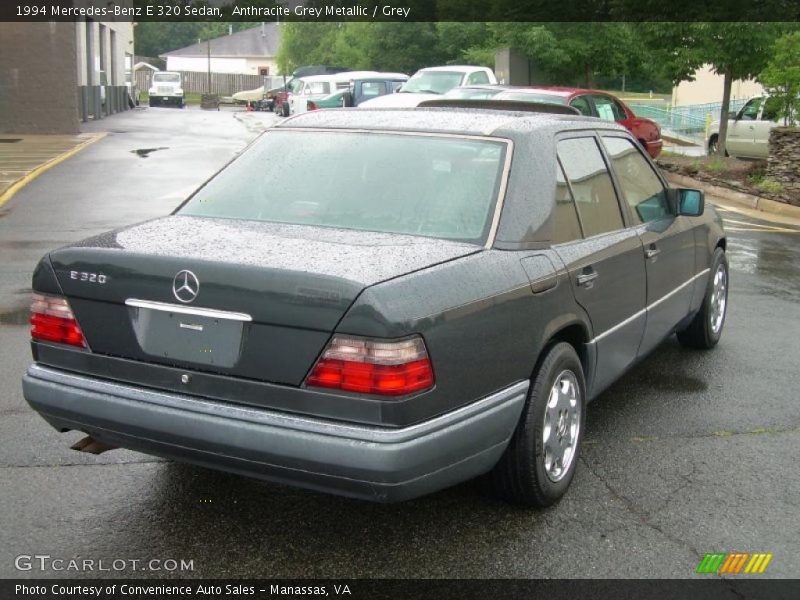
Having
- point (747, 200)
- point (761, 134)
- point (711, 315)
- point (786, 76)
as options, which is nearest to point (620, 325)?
point (711, 315)

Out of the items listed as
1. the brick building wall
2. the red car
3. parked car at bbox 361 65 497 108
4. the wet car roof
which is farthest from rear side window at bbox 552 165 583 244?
the brick building wall

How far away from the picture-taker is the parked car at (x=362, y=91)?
86.1 ft

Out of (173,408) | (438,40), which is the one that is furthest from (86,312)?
(438,40)

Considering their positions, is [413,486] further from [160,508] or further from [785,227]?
[785,227]

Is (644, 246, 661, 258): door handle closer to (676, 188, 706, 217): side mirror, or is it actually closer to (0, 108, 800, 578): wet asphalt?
(676, 188, 706, 217): side mirror

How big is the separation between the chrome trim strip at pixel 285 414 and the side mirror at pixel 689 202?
2298 mm

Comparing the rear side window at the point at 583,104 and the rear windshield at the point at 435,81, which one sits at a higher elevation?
the rear windshield at the point at 435,81

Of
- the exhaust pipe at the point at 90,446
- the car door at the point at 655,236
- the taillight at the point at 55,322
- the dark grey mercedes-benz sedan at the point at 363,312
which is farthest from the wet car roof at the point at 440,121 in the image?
the exhaust pipe at the point at 90,446

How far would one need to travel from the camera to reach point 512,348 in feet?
12.3

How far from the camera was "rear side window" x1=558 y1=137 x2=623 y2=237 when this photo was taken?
459 centimetres

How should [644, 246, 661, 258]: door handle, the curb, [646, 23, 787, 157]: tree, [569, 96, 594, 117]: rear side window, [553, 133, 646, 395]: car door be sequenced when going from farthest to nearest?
[646, 23, 787, 157]: tree
[569, 96, 594, 117]: rear side window
the curb
[644, 246, 661, 258]: door handle
[553, 133, 646, 395]: car door

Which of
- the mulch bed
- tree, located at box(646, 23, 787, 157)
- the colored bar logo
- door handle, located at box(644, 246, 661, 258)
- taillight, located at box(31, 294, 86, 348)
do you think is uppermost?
tree, located at box(646, 23, 787, 157)

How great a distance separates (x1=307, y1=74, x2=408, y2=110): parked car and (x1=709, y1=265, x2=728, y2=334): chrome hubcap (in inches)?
770

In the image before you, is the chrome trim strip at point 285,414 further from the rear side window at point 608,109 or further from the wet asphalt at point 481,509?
→ the rear side window at point 608,109
